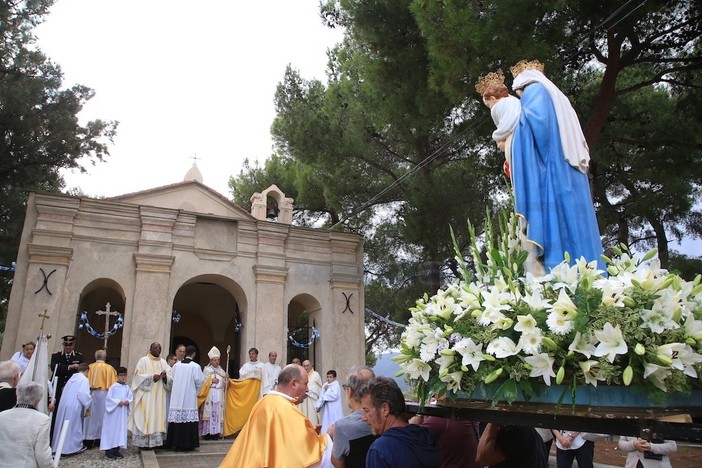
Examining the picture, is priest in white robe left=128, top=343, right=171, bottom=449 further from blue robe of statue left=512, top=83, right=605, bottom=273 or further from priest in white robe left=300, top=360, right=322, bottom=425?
blue robe of statue left=512, top=83, right=605, bottom=273

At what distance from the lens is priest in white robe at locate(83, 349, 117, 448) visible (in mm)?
9883

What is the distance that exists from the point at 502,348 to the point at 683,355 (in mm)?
532

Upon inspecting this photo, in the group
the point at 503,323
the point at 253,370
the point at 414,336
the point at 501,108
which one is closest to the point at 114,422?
the point at 253,370

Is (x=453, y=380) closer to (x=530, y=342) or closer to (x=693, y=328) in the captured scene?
(x=530, y=342)

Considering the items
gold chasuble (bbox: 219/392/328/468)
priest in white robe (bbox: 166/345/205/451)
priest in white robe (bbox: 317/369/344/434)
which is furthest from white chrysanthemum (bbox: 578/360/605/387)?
priest in white robe (bbox: 317/369/344/434)

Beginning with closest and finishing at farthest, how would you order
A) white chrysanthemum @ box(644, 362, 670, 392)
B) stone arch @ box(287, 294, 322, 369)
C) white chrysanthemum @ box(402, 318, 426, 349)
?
white chrysanthemum @ box(644, 362, 670, 392) → white chrysanthemum @ box(402, 318, 426, 349) → stone arch @ box(287, 294, 322, 369)

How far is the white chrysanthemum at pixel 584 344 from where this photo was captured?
67.2 inches

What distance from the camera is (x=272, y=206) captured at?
17016mm

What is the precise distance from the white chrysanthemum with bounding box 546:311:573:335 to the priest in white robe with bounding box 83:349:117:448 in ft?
32.5

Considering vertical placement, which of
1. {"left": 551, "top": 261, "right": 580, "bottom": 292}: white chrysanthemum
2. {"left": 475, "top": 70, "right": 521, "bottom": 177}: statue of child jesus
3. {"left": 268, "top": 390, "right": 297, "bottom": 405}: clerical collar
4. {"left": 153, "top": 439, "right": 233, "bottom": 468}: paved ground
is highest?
{"left": 475, "top": 70, "right": 521, "bottom": 177}: statue of child jesus

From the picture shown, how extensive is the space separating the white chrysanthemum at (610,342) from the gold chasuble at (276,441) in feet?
7.81

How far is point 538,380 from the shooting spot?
5.94 feet

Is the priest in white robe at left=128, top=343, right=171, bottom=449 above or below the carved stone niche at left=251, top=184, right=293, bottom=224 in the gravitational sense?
below

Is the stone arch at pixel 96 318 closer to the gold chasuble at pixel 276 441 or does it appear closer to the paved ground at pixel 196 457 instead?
the paved ground at pixel 196 457
